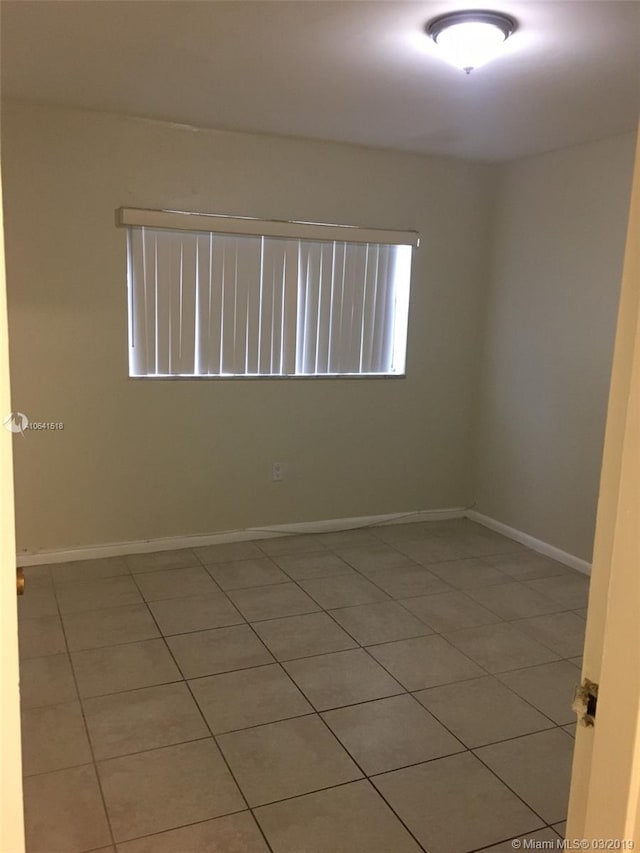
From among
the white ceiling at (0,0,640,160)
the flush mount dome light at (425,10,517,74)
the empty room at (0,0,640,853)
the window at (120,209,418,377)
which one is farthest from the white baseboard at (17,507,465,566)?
the flush mount dome light at (425,10,517,74)

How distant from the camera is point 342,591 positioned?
353 cm

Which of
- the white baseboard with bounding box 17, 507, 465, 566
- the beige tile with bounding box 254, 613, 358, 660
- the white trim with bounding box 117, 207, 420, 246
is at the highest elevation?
the white trim with bounding box 117, 207, 420, 246

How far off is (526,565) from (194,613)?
192 cm

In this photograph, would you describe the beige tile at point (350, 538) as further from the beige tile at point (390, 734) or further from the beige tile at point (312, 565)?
the beige tile at point (390, 734)

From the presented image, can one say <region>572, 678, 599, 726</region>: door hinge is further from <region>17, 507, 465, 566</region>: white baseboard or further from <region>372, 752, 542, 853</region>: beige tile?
<region>17, 507, 465, 566</region>: white baseboard

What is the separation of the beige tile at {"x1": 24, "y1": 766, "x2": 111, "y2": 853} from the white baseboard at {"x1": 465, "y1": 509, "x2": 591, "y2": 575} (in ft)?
9.07

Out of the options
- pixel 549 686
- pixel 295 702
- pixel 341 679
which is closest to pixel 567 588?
pixel 549 686

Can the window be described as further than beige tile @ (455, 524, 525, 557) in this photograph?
No

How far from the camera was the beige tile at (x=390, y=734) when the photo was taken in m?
2.25

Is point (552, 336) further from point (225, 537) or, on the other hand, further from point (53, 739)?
point (53, 739)

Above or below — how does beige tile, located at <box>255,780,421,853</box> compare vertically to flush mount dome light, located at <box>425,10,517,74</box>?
below

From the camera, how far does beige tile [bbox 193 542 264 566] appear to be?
12.8ft

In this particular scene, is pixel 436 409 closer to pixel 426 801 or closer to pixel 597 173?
pixel 597 173

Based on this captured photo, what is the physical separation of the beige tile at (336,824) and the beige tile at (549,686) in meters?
0.83
